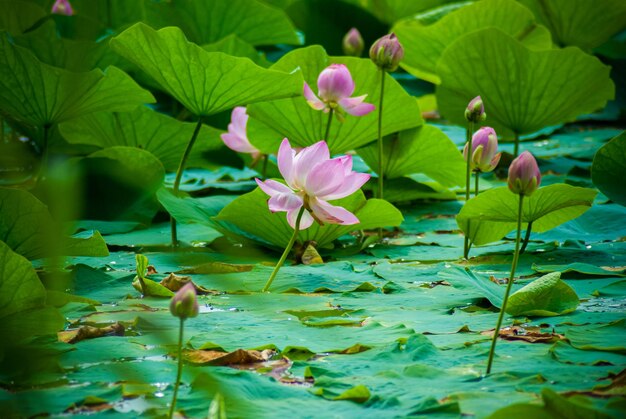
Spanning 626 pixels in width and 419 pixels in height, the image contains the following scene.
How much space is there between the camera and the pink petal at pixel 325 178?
1.31m

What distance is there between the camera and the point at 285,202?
1352mm

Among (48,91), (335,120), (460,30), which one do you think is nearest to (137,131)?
(48,91)

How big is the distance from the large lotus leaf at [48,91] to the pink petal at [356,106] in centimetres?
42

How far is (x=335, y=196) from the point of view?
1.37 m

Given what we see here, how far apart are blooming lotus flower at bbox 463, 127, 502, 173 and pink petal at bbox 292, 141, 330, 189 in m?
0.44

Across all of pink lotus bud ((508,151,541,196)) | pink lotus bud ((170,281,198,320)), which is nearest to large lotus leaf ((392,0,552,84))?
pink lotus bud ((508,151,541,196))

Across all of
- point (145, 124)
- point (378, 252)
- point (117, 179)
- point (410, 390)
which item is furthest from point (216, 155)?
point (410, 390)

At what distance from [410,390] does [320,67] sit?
1177 mm

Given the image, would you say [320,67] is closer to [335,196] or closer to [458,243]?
[458,243]

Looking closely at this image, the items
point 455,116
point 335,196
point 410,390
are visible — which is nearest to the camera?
point 410,390

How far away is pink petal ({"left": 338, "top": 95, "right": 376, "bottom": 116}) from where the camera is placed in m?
1.76

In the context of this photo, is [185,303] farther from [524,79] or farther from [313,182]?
[524,79]

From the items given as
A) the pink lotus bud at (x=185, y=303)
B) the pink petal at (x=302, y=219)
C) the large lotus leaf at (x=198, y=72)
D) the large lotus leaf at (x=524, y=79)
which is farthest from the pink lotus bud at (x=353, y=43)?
the pink lotus bud at (x=185, y=303)

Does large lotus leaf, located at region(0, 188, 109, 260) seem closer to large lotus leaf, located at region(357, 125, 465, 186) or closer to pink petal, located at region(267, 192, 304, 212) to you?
pink petal, located at region(267, 192, 304, 212)
